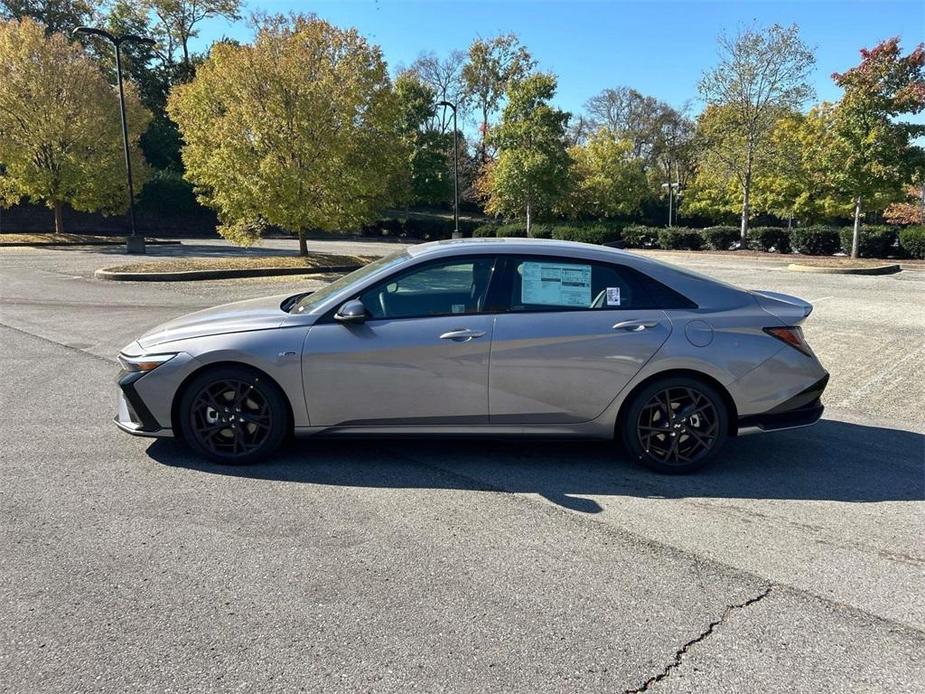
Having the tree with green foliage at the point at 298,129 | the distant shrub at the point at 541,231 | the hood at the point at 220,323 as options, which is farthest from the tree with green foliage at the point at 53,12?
the hood at the point at 220,323

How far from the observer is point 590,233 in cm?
3525

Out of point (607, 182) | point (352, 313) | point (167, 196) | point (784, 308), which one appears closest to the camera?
point (352, 313)

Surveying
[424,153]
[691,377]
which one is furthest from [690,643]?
[424,153]

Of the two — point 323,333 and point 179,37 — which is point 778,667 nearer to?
point 323,333

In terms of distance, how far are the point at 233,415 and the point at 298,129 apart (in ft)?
49.7

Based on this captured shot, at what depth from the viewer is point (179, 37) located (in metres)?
55.3

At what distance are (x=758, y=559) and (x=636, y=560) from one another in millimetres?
628

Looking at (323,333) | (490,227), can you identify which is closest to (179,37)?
(490,227)

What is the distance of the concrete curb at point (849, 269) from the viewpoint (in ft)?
66.1

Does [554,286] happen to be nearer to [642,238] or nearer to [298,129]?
[298,129]

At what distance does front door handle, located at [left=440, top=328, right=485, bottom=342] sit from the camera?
427 cm

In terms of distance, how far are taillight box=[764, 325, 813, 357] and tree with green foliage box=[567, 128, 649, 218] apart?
4118cm

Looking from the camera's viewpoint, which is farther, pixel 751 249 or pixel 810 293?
pixel 751 249

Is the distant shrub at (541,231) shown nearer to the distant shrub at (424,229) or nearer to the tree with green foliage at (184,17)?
the distant shrub at (424,229)
